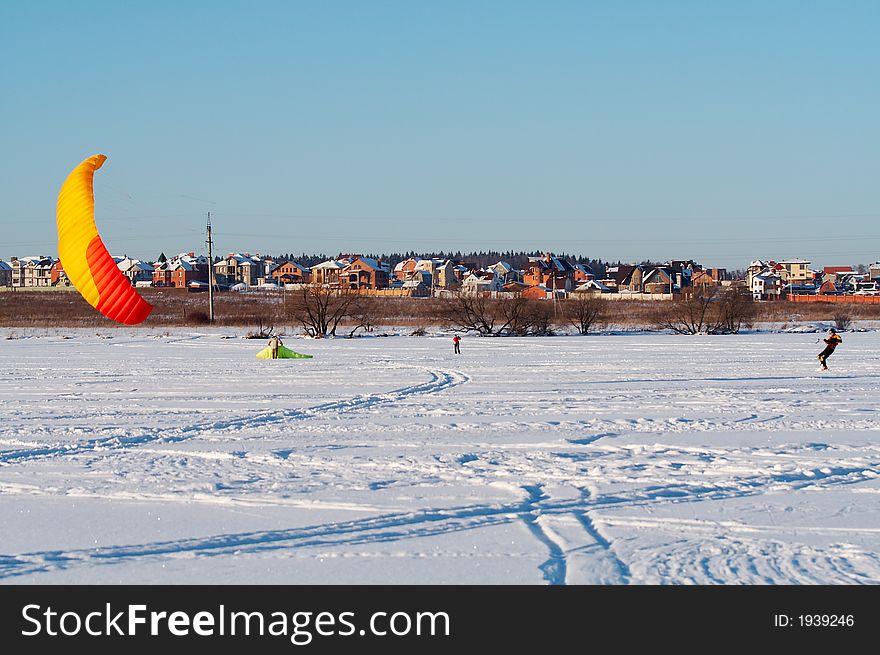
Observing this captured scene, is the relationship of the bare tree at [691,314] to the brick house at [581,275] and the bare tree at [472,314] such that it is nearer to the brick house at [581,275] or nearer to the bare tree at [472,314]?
the bare tree at [472,314]

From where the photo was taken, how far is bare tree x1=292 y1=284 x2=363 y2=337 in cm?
3728

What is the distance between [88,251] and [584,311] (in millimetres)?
26291

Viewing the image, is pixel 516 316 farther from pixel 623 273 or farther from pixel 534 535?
pixel 623 273

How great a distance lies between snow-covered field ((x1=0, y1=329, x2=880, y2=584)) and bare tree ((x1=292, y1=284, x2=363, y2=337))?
66.1 ft

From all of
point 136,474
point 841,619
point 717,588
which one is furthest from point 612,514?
point 136,474

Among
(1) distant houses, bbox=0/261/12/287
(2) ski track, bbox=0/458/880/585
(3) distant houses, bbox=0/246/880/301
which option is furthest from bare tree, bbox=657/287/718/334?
(1) distant houses, bbox=0/261/12/287

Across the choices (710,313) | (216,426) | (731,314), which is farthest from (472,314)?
(216,426)

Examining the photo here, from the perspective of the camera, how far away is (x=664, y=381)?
655 inches

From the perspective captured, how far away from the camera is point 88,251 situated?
15844 mm

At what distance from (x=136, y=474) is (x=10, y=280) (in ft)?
402

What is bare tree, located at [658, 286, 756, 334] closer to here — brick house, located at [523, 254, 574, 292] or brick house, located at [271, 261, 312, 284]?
brick house, located at [523, 254, 574, 292]

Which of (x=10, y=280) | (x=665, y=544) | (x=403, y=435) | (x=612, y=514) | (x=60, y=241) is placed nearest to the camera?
(x=665, y=544)

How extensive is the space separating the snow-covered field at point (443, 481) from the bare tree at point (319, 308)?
20.1 meters

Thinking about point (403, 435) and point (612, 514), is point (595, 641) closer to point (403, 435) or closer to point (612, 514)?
point (612, 514)
